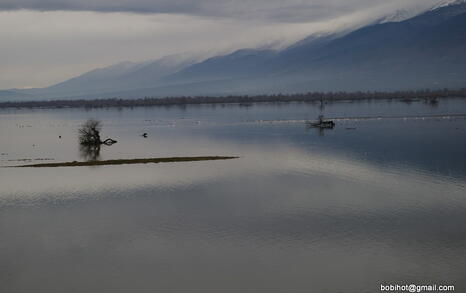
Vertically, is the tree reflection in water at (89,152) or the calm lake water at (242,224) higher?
the calm lake water at (242,224)

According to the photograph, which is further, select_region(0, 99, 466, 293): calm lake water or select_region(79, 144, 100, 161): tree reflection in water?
select_region(79, 144, 100, 161): tree reflection in water

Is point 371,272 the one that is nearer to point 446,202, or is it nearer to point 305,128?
point 446,202

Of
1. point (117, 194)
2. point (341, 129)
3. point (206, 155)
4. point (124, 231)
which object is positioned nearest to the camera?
point (124, 231)

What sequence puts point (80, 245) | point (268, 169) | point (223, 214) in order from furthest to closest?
point (268, 169) → point (223, 214) → point (80, 245)

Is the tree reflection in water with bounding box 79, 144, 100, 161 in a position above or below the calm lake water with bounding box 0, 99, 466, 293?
below

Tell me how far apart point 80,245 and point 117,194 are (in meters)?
10.8

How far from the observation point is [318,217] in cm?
2845

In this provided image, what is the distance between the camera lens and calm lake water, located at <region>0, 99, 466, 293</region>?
21297mm

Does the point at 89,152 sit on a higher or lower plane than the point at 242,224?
lower

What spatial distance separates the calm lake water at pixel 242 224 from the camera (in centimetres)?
2130

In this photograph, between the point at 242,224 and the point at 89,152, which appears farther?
the point at 89,152

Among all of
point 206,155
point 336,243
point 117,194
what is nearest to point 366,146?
point 206,155

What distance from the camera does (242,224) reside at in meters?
27.8

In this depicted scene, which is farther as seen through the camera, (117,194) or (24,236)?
(117,194)
